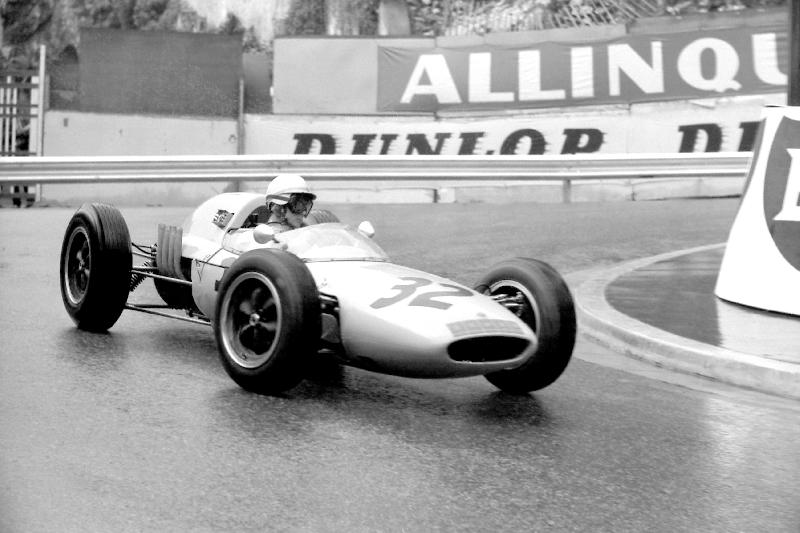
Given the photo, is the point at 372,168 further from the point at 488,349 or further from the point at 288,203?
the point at 488,349

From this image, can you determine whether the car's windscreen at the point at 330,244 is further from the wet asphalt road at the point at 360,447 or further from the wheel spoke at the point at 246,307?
the wet asphalt road at the point at 360,447

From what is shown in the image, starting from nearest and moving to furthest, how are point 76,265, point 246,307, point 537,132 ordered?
point 246,307 → point 76,265 → point 537,132

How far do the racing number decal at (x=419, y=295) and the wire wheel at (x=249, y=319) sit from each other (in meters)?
0.62

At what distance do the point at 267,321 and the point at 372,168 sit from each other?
39.7 feet

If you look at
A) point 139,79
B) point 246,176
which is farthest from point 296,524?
point 139,79

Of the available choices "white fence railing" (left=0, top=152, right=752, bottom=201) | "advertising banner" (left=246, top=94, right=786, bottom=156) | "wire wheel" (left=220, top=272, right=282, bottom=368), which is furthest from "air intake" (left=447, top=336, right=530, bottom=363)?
"advertising banner" (left=246, top=94, right=786, bottom=156)

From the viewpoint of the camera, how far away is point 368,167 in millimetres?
19328

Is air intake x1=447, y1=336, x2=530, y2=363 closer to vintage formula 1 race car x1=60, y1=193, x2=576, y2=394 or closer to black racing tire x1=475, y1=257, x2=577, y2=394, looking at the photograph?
vintage formula 1 race car x1=60, y1=193, x2=576, y2=394

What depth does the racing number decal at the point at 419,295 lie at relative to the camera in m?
7.01

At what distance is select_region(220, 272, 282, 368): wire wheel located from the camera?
7.32 metres

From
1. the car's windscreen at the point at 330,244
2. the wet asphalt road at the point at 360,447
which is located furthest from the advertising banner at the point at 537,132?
the car's windscreen at the point at 330,244

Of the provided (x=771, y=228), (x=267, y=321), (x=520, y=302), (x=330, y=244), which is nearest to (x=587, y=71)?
(x=771, y=228)

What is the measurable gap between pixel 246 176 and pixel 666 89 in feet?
23.4

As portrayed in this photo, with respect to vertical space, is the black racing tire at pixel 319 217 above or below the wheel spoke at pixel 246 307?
above
